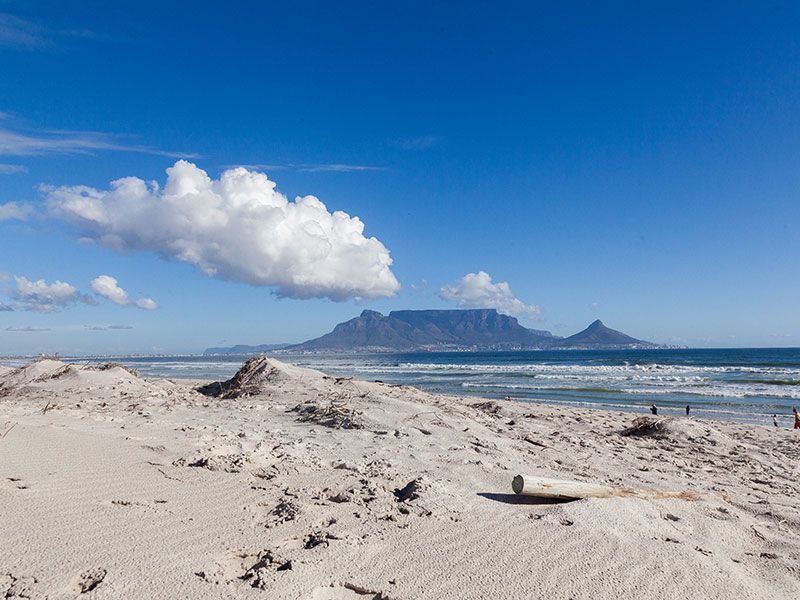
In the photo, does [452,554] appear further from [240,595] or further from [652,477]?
[652,477]

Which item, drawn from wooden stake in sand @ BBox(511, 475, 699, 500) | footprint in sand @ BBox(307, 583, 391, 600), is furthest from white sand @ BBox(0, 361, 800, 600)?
wooden stake in sand @ BBox(511, 475, 699, 500)

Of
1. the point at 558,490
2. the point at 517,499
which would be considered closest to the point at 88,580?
the point at 517,499

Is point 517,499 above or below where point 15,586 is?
below

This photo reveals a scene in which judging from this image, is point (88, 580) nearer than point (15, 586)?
No

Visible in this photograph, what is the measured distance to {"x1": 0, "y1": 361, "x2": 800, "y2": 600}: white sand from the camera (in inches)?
129

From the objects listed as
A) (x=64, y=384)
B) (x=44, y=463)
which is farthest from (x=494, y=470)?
(x=64, y=384)

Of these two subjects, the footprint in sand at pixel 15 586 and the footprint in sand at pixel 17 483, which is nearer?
the footprint in sand at pixel 15 586

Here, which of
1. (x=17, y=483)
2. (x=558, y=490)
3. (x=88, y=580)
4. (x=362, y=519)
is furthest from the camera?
(x=558, y=490)

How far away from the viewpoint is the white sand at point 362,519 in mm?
3275

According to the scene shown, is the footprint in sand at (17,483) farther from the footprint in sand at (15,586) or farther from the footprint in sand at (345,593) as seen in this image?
the footprint in sand at (345,593)

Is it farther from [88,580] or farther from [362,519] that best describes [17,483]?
[362,519]

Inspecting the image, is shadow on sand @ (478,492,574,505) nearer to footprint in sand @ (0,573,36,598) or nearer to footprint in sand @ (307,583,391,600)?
footprint in sand @ (307,583,391,600)

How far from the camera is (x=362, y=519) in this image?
4344mm

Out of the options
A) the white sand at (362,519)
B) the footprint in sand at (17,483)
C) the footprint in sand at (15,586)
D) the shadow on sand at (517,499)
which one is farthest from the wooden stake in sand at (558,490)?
the footprint in sand at (17,483)
